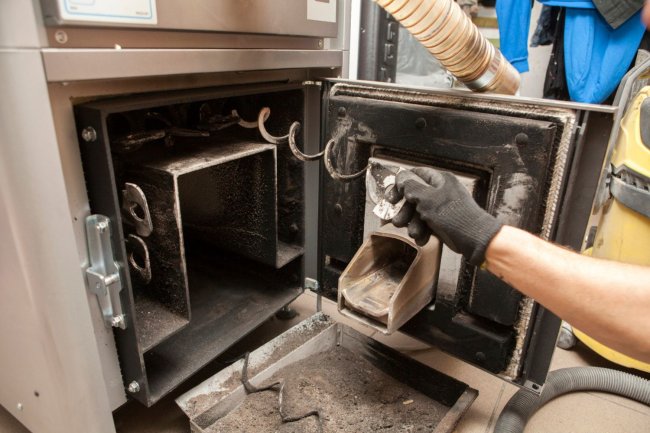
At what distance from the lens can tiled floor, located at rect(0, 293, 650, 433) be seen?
97 centimetres

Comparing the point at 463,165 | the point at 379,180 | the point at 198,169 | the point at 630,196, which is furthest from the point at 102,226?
the point at 630,196

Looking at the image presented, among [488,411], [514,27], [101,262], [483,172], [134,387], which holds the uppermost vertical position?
[514,27]

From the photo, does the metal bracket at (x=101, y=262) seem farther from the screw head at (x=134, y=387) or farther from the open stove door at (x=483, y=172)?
the open stove door at (x=483, y=172)

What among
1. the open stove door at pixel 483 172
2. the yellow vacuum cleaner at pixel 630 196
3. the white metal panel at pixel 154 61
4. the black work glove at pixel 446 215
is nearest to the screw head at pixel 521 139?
the open stove door at pixel 483 172

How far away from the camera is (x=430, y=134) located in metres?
0.78

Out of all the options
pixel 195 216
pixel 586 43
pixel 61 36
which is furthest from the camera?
pixel 586 43

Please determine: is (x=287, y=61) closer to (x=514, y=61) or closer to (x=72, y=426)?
(x=72, y=426)

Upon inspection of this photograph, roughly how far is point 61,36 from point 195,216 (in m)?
0.74

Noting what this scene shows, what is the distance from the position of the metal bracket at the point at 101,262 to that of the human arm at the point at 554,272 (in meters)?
0.46

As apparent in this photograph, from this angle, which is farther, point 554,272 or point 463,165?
point 463,165

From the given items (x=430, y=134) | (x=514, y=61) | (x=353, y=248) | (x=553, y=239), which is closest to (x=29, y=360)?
(x=353, y=248)

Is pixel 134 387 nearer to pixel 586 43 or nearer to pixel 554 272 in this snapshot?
pixel 554 272

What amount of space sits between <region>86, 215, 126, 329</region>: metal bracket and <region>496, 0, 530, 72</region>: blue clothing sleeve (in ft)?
5.03

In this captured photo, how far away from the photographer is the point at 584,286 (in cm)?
60
